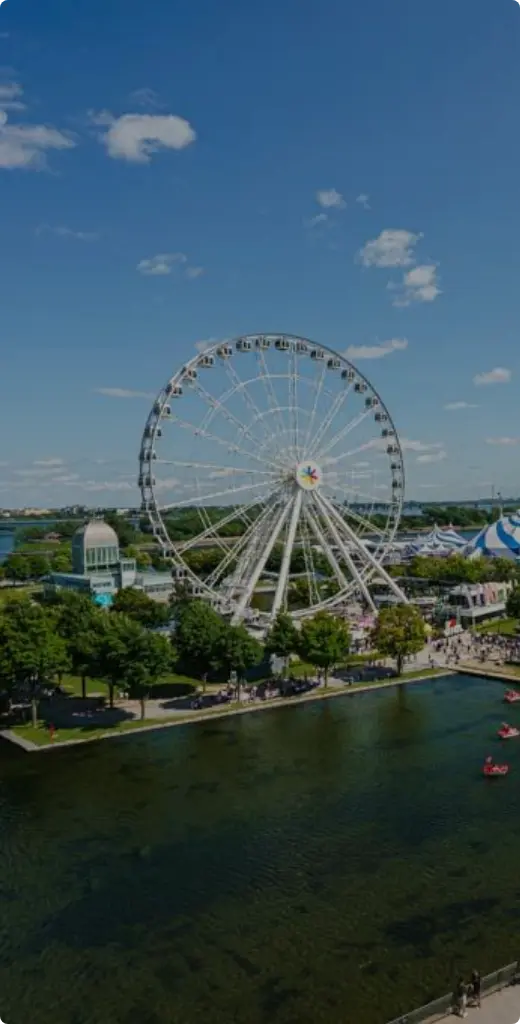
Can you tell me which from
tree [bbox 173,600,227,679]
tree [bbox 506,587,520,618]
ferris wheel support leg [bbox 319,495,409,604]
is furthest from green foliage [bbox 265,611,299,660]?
tree [bbox 506,587,520,618]

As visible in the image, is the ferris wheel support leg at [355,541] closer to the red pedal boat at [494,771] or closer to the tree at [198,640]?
the tree at [198,640]

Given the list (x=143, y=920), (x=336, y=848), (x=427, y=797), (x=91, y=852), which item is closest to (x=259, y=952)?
(x=143, y=920)

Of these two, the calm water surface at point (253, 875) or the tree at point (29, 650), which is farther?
the tree at point (29, 650)

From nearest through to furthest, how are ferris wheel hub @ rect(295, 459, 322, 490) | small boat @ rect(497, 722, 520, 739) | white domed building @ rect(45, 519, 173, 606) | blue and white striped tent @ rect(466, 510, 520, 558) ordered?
small boat @ rect(497, 722, 520, 739)
ferris wheel hub @ rect(295, 459, 322, 490)
white domed building @ rect(45, 519, 173, 606)
blue and white striped tent @ rect(466, 510, 520, 558)

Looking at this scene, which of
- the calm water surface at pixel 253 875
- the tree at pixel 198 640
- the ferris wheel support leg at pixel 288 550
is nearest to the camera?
the calm water surface at pixel 253 875

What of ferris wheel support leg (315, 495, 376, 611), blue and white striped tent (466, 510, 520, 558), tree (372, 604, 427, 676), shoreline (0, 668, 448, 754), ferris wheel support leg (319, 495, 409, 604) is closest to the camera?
shoreline (0, 668, 448, 754)

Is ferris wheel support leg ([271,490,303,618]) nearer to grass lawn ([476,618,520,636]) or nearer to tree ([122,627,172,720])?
tree ([122,627,172,720])

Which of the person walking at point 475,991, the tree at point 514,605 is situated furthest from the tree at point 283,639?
the person walking at point 475,991

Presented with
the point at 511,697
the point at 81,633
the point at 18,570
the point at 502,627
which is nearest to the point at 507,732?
the point at 511,697
